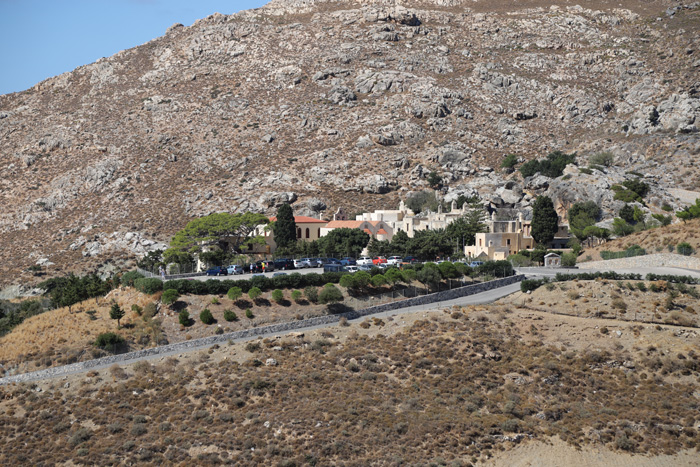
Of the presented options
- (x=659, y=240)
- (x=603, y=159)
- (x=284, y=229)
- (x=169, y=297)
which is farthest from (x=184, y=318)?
(x=603, y=159)

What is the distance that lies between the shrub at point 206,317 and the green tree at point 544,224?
52.4m

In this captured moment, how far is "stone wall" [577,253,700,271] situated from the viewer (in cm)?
6016

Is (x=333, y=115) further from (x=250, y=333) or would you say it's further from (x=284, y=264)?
(x=250, y=333)

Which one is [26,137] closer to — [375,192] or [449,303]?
[375,192]

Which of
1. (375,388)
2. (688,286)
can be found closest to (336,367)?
(375,388)

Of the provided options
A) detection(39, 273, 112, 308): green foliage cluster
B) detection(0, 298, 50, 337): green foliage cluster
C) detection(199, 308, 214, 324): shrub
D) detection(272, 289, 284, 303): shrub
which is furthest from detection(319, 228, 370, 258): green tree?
detection(199, 308, 214, 324): shrub

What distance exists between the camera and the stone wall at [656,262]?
60156 millimetres

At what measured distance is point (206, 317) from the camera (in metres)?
48.2

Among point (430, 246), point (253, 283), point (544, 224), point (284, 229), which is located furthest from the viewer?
point (544, 224)

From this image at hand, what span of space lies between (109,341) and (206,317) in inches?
264

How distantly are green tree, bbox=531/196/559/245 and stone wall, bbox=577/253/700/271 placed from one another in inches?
872

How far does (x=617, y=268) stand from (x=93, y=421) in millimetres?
47072

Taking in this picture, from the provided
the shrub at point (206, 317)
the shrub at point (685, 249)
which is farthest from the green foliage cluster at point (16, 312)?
the shrub at point (685, 249)

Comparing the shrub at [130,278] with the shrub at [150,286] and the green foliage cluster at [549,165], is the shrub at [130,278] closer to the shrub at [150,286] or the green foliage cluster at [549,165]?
the shrub at [150,286]
